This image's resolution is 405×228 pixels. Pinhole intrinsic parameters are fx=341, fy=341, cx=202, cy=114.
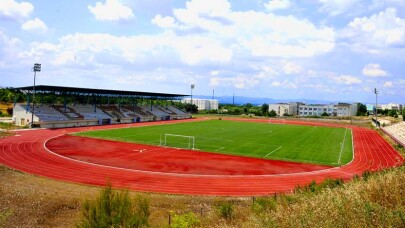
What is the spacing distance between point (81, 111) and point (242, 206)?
5722 centimetres

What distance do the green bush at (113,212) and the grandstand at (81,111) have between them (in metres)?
49.6

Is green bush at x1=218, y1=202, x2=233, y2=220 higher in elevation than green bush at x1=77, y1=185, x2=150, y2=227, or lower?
lower

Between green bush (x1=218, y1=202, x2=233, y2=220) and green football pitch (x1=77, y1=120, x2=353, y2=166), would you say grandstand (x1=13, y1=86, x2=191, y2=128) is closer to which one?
green football pitch (x1=77, y1=120, x2=353, y2=166)

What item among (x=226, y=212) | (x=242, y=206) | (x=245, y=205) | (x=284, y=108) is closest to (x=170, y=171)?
(x=245, y=205)

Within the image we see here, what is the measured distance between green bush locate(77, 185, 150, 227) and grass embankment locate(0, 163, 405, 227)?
148 cm

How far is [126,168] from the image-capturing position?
3008 cm

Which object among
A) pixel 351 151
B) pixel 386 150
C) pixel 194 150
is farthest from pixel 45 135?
pixel 386 150

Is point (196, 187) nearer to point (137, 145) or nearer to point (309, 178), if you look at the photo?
point (309, 178)

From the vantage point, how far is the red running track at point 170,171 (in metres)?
25.0

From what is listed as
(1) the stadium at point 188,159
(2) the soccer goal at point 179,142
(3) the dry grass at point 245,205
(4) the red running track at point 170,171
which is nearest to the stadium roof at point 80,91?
(1) the stadium at point 188,159

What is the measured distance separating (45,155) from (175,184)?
16435mm

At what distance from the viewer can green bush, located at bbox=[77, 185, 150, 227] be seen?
39.6 ft

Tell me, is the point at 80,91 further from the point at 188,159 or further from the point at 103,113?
the point at 188,159

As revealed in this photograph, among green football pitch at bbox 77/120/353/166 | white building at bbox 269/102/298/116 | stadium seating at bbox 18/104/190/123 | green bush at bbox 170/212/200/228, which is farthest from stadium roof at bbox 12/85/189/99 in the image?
white building at bbox 269/102/298/116
